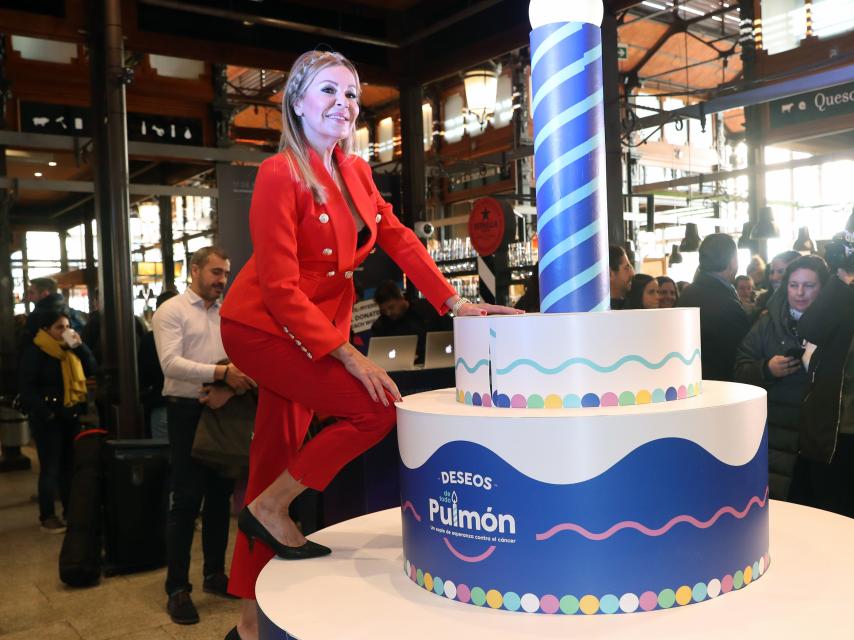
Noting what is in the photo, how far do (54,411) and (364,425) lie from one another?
3912 millimetres

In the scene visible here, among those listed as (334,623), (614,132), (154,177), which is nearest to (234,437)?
(334,623)

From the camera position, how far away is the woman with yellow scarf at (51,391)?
16.3 feet

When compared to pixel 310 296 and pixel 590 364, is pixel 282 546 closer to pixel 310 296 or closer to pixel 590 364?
pixel 310 296

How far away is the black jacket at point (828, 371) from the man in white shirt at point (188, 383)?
7.02 feet

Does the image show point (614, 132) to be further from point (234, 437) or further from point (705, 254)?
point (234, 437)

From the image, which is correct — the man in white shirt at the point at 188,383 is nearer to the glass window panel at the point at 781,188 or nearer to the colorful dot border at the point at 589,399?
the colorful dot border at the point at 589,399

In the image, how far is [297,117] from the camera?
1890 millimetres

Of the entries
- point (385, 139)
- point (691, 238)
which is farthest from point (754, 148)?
point (385, 139)

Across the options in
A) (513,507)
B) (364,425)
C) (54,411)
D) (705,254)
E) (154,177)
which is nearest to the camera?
(513,507)

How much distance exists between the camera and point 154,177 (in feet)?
33.2

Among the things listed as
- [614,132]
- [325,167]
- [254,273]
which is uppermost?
[614,132]

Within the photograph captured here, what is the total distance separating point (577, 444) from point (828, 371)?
191 cm

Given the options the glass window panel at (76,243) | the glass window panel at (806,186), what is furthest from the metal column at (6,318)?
the glass window panel at (806,186)

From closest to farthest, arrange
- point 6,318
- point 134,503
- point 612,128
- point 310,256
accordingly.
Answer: point 310,256, point 134,503, point 612,128, point 6,318
